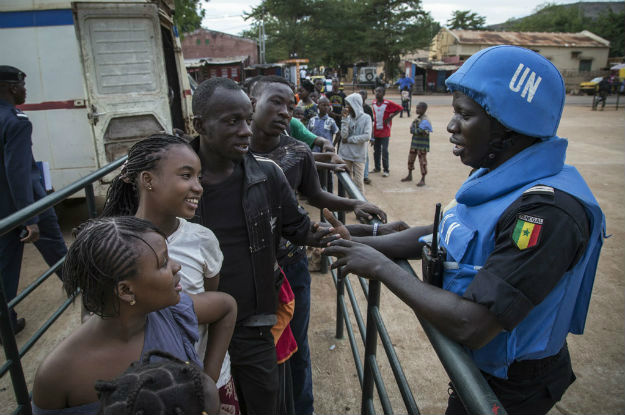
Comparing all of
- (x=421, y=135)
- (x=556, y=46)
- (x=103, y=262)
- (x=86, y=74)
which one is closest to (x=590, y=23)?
(x=556, y=46)

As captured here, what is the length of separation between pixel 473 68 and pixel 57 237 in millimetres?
3708

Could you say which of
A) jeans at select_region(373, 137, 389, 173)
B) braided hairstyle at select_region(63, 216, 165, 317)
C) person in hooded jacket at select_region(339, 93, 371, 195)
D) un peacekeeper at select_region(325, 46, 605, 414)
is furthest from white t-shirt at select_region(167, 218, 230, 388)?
jeans at select_region(373, 137, 389, 173)

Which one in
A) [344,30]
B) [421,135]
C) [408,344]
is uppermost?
[344,30]

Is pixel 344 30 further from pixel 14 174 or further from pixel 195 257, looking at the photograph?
pixel 195 257

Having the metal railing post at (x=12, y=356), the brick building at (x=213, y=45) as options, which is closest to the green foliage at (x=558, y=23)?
the brick building at (x=213, y=45)

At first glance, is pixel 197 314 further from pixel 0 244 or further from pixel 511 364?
pixel 0 244

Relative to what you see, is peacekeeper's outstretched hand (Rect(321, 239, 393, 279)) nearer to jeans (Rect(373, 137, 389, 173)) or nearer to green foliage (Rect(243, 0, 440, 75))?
jeans (Rect(373, 137, 389, 173))

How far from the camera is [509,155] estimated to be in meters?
1.27

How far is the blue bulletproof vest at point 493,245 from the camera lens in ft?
3.75

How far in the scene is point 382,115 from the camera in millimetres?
8547

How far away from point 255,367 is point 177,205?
826 millimetres

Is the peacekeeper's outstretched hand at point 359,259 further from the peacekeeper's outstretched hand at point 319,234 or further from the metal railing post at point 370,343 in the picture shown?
the peacekeeper's outstretched hand at point 319,234

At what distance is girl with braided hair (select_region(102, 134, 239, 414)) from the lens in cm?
144

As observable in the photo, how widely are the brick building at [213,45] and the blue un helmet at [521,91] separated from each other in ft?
133
